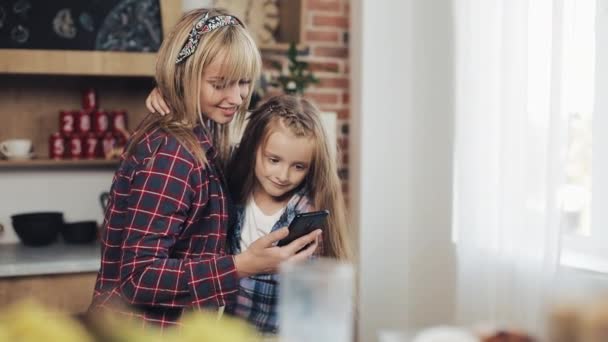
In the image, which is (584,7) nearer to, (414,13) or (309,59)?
(414,13)

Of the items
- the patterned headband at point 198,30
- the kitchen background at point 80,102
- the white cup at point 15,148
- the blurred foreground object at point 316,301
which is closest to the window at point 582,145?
the kitchen background at point 80,102

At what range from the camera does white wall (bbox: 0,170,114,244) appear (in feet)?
10.5

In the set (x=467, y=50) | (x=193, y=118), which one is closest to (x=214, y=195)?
(x=193, y=118)

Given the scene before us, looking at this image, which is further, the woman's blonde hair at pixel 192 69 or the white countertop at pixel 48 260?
the white countertop at pixel 48 260

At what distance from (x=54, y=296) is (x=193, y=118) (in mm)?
1441

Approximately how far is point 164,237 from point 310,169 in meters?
0.45

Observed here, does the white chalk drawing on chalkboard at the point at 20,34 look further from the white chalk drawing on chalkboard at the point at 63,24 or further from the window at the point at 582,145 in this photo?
the window at the point at 582,145

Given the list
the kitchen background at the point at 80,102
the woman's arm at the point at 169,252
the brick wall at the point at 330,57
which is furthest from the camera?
the brick wall at the point at 330,57

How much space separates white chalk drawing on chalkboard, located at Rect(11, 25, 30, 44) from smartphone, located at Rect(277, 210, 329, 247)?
1.78 meters

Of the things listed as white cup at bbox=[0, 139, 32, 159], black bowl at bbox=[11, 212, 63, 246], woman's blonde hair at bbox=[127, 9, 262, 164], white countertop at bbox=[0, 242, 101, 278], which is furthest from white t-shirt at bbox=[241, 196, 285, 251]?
white cup at bbox=[0, 139, 32, 159]

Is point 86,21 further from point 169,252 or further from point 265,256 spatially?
point 265,256

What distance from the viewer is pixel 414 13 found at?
128 inches

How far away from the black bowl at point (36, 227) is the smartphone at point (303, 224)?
1.75 metres

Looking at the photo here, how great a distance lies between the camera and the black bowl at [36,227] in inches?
118
